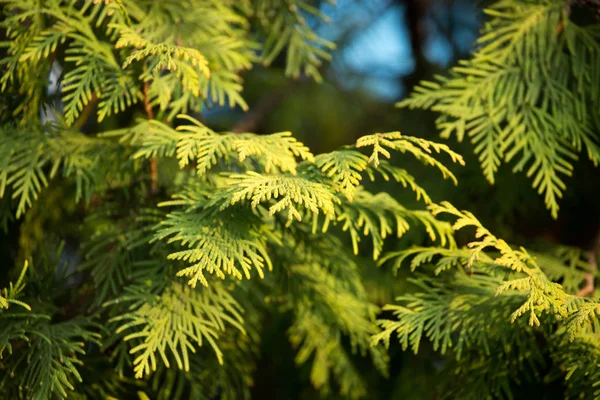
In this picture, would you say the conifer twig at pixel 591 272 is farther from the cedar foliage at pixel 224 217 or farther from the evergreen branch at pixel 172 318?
the evergreen branch at pixel 172 318

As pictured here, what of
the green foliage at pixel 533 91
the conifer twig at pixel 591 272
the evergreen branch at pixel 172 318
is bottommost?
the evergreen branch at pixel 172 318

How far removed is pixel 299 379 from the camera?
2.61m

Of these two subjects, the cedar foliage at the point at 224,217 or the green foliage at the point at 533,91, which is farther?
the green foliage at the point at 533,91

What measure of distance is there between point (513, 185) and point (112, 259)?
139cm

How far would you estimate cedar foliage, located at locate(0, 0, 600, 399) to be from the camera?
4.74 ft

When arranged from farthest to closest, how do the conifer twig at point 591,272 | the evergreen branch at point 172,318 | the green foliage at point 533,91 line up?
1. the conifer twig at point 591,272
2. the green foliage at point 533,91
3. the evergreen branch at point 172,318

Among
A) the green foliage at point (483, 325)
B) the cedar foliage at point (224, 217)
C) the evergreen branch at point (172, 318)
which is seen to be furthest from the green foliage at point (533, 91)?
the evergreen branch at point (172, 318)

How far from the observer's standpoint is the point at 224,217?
4.85 ft

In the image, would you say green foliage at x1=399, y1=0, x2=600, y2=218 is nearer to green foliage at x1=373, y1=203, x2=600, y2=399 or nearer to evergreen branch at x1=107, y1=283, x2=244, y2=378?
green foliage at x1=373, y1=203, x2=600, y2=399

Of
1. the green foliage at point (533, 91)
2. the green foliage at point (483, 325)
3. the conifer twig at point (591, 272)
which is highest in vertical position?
the green foliage at point (533, 91)

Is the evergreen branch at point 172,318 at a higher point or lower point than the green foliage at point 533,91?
lower

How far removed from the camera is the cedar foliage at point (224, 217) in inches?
56.8

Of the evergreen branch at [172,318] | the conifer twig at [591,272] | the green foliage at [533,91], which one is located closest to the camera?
the evergreen branch at [172,318]

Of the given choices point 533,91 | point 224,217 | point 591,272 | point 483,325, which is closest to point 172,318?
point 224,217
